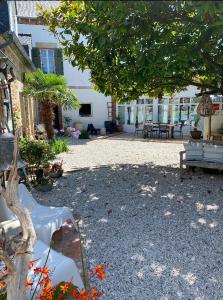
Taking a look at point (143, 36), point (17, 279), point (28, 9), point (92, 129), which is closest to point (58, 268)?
point (17, 279)

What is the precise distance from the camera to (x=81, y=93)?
20.1 metres

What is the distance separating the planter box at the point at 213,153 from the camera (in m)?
6.90

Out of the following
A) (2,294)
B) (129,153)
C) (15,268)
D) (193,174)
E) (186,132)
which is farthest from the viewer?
(186,132)

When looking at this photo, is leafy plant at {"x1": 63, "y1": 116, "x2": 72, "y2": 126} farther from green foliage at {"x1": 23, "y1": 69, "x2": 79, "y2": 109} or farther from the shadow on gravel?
the shadow on gravel

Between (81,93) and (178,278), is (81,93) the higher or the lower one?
the higher one

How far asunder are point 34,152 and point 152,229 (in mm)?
3619

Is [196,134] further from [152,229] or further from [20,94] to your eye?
[20,94]

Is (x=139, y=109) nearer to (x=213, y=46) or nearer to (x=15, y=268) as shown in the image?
(x=213, y=46)

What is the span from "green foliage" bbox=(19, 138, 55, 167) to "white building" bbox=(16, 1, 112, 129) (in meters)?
10.9

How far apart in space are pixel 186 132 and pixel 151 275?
15833mm

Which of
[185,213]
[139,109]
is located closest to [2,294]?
[185,213]

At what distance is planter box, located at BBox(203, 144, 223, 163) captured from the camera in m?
6.90

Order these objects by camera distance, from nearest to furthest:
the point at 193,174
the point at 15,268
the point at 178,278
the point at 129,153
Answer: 1. the point at 15,268
2. the point at 178,278
3. the point at 193,174
4. the point at 129,153

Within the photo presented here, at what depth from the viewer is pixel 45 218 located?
3.86m
